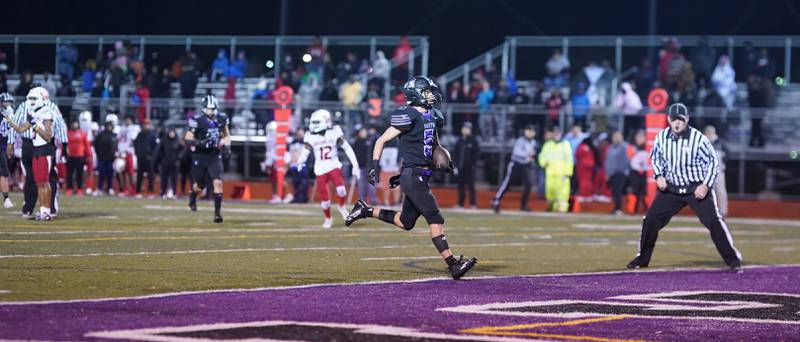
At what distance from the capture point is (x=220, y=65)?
35375 mm

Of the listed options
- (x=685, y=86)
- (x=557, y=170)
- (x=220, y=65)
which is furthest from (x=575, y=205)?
(x=220, y=65)

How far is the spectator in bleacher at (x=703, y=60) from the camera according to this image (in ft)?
102

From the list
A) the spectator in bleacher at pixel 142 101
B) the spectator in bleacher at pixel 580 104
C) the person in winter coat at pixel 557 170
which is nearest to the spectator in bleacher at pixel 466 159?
the person in winter coat at pixel 557 170

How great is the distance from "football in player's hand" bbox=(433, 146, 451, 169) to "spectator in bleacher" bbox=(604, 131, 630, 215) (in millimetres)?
16403

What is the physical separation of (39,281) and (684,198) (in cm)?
714

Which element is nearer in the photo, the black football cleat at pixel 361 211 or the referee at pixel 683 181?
the black football cleat at pixel 361 211

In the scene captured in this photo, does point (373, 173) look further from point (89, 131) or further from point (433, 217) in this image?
point (89, 131)

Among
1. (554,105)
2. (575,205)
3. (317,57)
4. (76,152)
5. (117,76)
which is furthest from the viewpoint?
(117,76)

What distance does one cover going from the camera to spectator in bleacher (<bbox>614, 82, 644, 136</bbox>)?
102ft

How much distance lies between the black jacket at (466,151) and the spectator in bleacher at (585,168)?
2733mm

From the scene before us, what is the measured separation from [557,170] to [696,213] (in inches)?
535

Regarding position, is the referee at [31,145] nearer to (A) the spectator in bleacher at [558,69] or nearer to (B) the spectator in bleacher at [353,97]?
(B) the spectator in bleacher at [353,97]

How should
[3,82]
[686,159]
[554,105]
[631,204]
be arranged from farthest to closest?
[3,82], [554,105], [631,204], [686,159]

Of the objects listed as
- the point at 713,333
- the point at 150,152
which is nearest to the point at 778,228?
the point at 150,152
